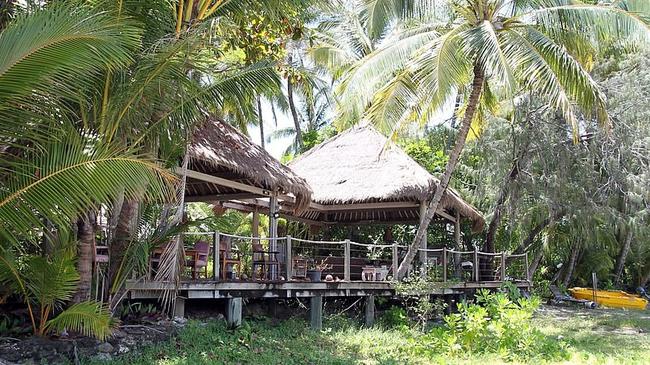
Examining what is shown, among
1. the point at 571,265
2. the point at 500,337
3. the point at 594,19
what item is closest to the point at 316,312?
the point at 500,337

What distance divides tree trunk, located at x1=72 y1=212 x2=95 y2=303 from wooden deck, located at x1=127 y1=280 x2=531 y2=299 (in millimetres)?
540

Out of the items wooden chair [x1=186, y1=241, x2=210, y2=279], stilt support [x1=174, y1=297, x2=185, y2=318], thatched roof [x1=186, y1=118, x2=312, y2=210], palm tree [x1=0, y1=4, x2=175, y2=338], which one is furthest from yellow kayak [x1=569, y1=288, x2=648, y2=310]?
palm tree [x1=0, y1=4, x2=175, y2=338]

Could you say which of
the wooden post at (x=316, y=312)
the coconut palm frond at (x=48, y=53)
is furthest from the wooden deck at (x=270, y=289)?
the coconut palm frond at (x=48, y=53)

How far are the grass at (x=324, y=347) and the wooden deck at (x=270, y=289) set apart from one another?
44cm

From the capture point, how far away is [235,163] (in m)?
10.0

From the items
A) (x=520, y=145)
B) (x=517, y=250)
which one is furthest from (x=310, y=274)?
(x=517, y=250)

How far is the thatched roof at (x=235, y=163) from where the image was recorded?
383 inches

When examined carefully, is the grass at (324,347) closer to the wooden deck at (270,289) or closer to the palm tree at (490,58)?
the wooden deck at (270,289)

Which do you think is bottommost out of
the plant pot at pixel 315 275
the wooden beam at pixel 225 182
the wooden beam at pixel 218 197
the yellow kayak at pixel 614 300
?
the yellow kayak at pixel 614 300

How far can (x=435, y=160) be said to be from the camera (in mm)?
20359

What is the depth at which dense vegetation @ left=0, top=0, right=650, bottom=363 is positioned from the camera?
534 cm

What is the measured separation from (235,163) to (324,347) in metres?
3.03

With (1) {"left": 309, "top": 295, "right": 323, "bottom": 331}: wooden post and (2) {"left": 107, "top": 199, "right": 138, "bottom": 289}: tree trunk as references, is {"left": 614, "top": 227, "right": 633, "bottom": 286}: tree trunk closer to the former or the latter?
(1) {"left": 309, "top": 295, "right": 323, "bottom": 331}: wooden post

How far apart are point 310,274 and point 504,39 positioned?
213 inches
